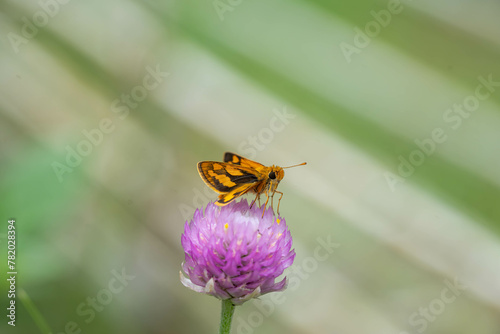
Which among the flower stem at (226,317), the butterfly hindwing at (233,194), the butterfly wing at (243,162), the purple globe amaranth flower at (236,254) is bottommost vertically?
the flower stem at (226,317)

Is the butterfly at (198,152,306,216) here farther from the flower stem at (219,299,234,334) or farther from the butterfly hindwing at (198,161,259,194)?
the flower stem at (219,299,234,334)

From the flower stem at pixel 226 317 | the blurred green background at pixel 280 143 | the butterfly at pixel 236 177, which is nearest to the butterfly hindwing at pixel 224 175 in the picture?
the butterfly at pixel 236 177

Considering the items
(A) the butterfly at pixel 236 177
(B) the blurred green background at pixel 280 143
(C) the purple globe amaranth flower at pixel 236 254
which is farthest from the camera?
(B) the blurred green background at pixel 280 143

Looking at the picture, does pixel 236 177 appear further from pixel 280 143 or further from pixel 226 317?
pixel 280 143

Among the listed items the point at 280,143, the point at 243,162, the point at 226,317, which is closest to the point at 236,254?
the point at 226,317

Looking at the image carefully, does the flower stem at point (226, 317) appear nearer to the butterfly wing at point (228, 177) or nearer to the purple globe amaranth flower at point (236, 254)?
the purple globe amaranth flower at point (236, 254)

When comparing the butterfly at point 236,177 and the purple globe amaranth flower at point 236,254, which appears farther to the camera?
the butterfly at point 236,177

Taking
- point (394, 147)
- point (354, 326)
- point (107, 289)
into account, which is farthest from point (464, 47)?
point (107, 289)

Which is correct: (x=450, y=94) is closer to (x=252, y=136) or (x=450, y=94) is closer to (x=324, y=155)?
(x=324, y=155)
